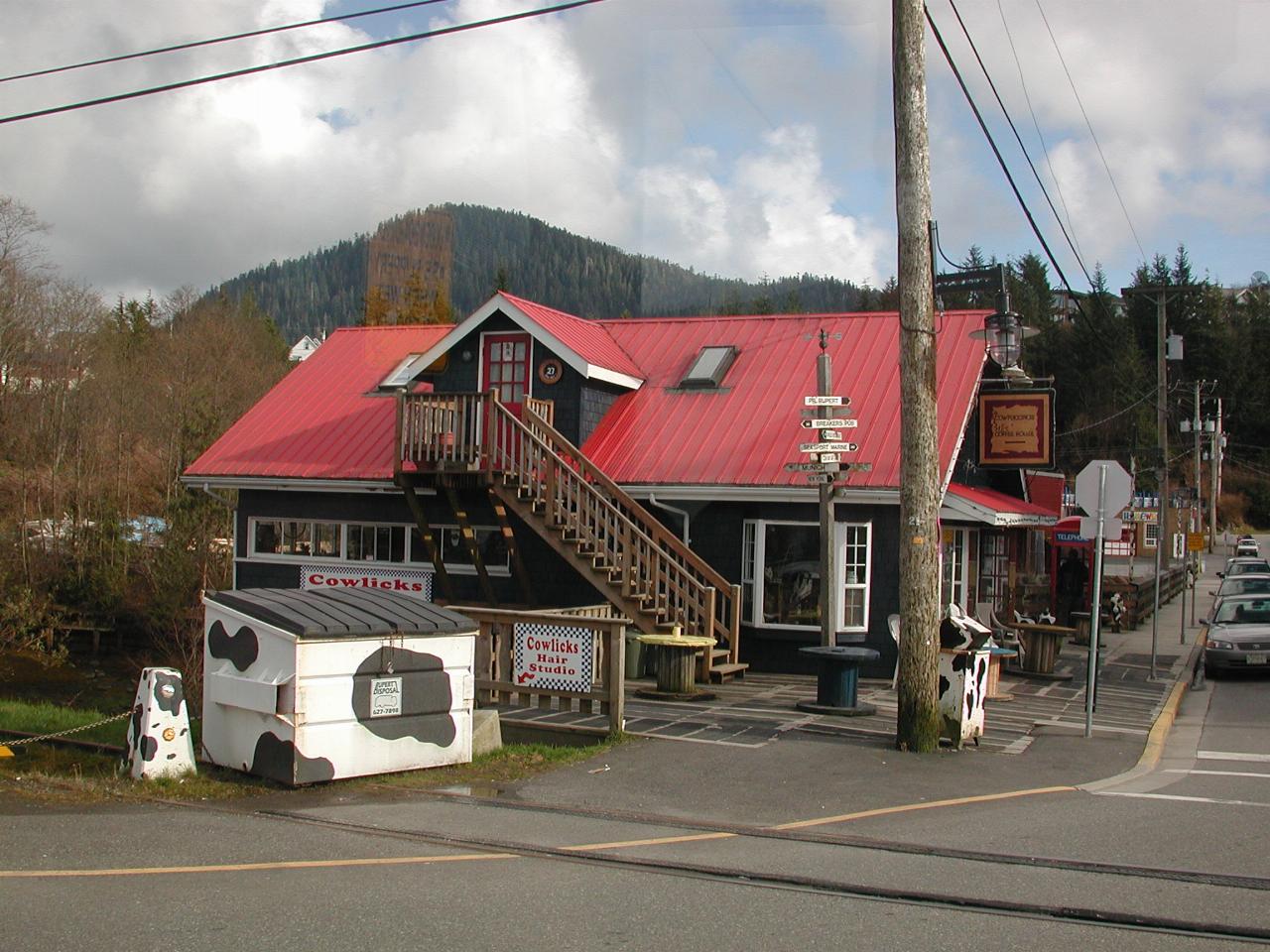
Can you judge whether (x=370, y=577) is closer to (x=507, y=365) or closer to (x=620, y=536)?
(x=507, y=365)

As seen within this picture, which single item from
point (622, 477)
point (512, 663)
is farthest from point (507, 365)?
point (512, 663)

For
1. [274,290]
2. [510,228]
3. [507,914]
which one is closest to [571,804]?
[507,914]

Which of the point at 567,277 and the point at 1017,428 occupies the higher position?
the point at 567,277

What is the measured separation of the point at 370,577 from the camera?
2270 centimetres

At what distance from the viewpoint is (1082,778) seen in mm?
11328

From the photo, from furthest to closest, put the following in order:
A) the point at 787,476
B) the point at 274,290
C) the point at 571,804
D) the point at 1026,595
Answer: the point at 274,290 → the point at 1026,595 → the point at 787,476 → the point at 571,804

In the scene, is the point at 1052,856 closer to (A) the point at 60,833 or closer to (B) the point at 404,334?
(A) the point at 60,833

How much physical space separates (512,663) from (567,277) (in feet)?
115

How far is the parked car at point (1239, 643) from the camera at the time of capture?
22.2 metres

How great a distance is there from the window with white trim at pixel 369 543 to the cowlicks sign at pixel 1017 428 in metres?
9.07

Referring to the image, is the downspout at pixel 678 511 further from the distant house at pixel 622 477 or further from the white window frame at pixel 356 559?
the white window frame at pixel 356 559

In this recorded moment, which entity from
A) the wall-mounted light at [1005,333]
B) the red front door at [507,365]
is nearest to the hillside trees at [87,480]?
the red front door at [507,365]

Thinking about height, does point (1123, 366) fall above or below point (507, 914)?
above

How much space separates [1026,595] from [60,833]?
72.5 ft
